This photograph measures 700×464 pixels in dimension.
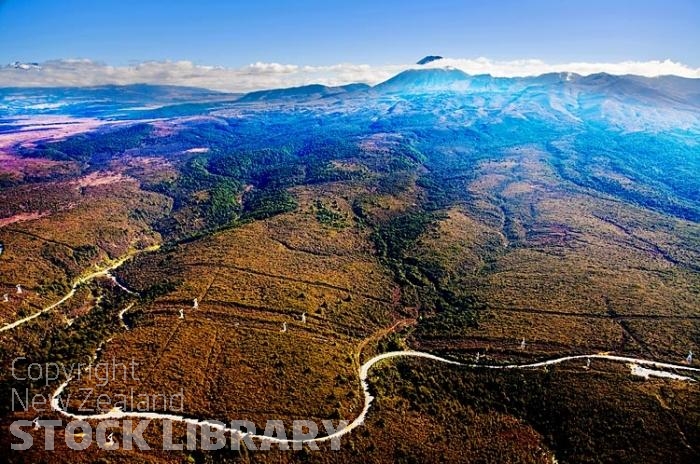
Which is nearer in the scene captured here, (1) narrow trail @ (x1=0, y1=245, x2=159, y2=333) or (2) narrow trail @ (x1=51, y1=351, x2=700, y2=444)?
(2) narrow trail @ (x1=51, y1=351, x2=700, y2=444)

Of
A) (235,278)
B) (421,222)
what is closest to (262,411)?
(235,278)

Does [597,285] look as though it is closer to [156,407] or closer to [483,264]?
[483,264]

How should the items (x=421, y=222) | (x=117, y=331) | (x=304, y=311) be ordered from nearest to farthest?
(x=117, y=331) → (x=304, y=311) → (x=421, y=222)

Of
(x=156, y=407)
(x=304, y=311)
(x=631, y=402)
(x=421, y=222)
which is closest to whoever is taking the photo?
(x=156, y=407)

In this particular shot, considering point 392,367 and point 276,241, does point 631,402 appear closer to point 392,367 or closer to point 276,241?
point 392,367

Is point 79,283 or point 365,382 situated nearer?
point 365,382

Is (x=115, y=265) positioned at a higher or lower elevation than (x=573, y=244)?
lower

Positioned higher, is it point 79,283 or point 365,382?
point 365,382

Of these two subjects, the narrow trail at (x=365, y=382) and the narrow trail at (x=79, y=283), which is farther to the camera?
the narrow trail at (x=79, y=283)

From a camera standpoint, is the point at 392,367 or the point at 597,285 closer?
the point at 392,367

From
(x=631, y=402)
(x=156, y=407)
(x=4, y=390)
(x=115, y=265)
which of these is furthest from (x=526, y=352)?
(x=115, y=265)
